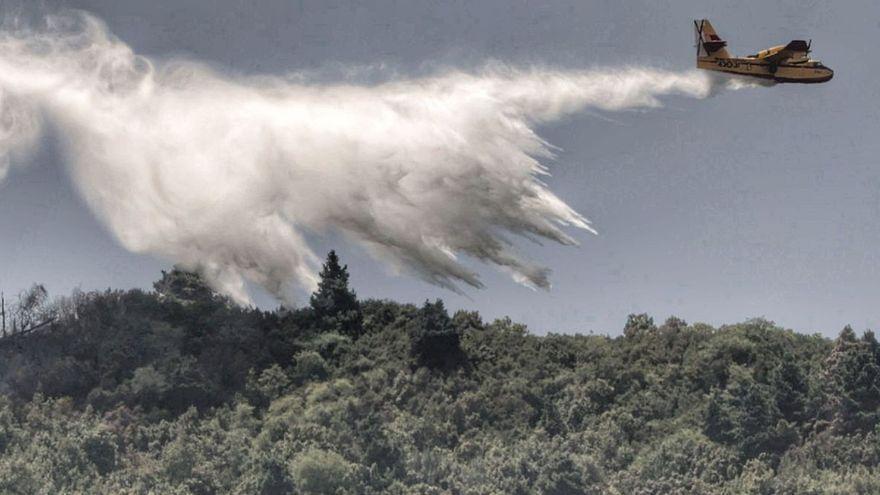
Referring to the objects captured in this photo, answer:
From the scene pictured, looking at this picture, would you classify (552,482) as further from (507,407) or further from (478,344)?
(478,344)

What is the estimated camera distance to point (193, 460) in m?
131

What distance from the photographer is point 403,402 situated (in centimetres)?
14238

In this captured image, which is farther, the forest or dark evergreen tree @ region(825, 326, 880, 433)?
dark evergreen tree @ region(825, 326, 880, 433)

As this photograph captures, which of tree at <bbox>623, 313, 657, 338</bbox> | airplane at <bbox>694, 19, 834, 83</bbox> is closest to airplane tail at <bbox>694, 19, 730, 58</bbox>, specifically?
airplane at <bbox>694, 19, 834, 83</bbox>

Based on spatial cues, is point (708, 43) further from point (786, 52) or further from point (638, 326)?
point (638, 326)

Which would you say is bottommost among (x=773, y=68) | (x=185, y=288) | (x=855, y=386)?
(x=855, y=386)

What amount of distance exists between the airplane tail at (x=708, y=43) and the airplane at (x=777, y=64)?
0.05 meters

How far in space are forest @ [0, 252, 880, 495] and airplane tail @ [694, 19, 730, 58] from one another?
23.2m

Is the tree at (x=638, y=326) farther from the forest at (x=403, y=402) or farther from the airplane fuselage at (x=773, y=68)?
the airplane fuselage at (x=773, y=68)

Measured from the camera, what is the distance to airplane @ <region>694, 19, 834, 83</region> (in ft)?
393

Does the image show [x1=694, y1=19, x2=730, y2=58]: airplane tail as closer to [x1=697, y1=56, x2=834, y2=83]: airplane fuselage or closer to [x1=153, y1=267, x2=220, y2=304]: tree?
[x1=697, y1=56, x2=834, y2=83]: airplane fuselage

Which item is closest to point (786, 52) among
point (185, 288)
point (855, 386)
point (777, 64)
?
point (777, 64)

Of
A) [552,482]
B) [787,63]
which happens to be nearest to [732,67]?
[787,63]

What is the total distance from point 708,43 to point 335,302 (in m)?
41.0
